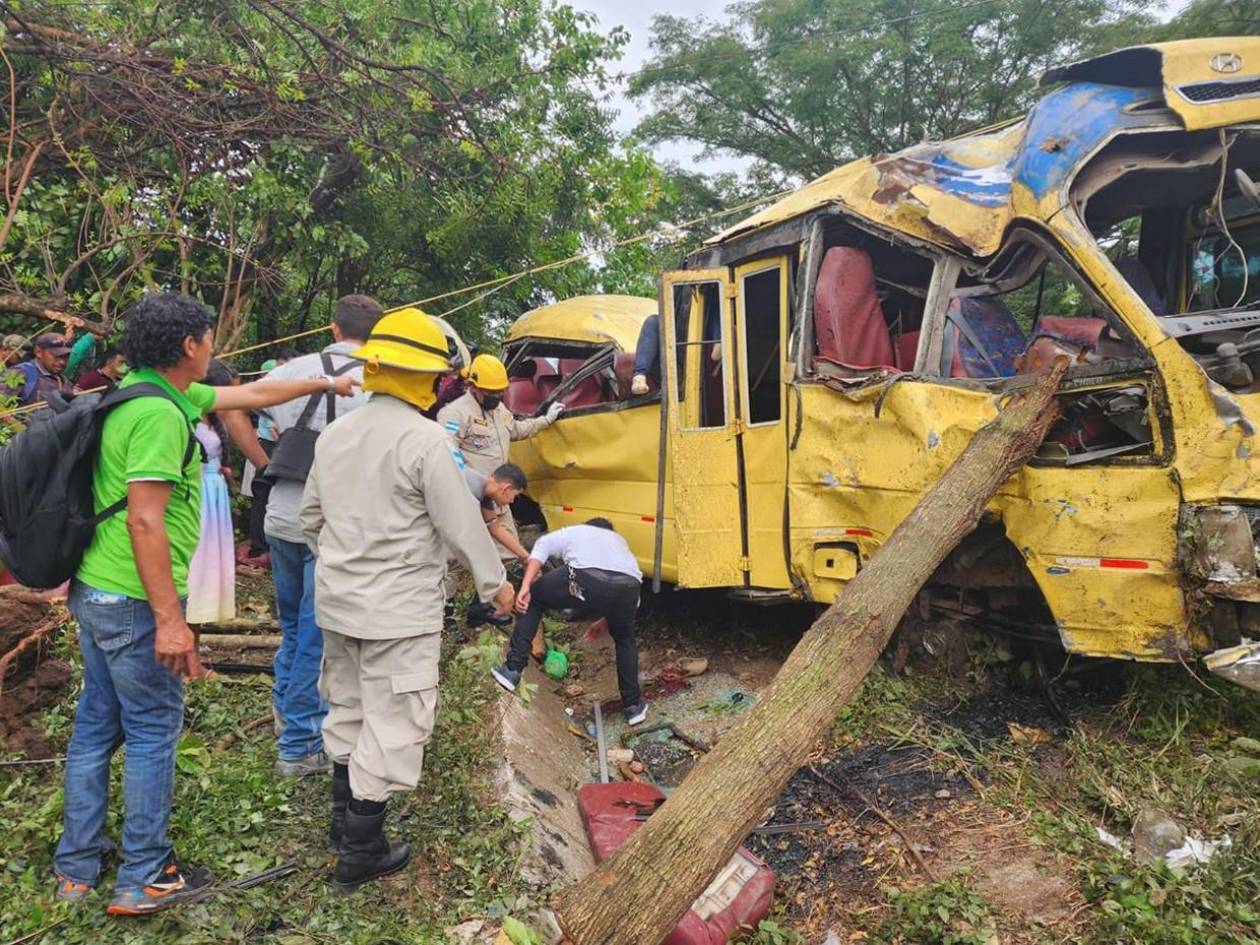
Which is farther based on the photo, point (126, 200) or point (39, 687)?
point (126, 200)

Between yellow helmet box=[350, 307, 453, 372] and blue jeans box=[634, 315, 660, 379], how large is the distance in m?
2.68

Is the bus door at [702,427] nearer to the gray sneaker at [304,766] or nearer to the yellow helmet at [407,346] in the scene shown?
the gray sneaker at [304,766]

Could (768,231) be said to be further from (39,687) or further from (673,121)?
(673,121)

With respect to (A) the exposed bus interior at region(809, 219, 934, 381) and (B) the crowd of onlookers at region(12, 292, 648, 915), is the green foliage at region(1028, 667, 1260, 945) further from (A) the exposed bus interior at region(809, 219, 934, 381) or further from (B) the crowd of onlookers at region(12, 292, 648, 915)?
(B) the crowd of onlookers at region(12, 292, 648, 915)

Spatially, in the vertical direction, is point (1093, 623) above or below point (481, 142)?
below

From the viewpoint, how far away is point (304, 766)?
341 cm

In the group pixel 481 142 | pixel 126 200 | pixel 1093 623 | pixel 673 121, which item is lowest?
pixel 1093 623

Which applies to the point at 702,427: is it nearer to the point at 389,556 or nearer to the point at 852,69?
the point at 389,556

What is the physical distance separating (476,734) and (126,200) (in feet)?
16.0

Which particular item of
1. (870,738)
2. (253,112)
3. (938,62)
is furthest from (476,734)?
(938,62)

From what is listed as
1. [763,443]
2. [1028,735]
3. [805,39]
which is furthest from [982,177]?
[805,39]

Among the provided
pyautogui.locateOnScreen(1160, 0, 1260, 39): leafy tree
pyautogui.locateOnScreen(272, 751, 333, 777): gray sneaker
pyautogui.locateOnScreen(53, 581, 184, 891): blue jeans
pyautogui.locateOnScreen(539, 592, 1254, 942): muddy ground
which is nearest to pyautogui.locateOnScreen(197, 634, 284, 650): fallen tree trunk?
pyautogui.locateOnScreen(272, 751, 333, 777): gray sneaker

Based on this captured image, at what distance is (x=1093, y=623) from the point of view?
338cm

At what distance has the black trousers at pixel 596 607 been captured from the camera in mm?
4426
